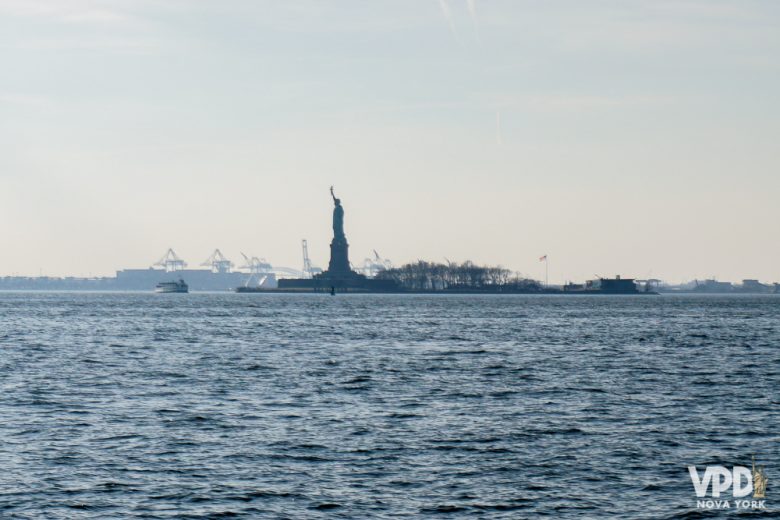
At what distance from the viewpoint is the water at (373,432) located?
2747cm

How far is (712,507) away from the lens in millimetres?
26969

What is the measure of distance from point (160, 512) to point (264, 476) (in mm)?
4404

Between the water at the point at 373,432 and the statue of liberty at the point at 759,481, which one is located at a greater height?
the water at the point at 373,432

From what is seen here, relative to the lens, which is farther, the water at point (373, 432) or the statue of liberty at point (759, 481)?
the statue of liberty at point (759, 481)

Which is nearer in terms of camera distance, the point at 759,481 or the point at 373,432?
the point at 759,481

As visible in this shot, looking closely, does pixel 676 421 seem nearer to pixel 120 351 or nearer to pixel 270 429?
pixel 270 429

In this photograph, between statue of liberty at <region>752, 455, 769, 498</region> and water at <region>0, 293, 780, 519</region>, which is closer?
water at <region>0, 293, 780, 519</region>

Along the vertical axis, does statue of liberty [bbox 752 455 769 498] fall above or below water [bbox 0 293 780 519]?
below

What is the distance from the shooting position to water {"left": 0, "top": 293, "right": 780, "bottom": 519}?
27.5 metres

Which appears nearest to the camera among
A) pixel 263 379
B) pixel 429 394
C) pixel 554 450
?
pixel 554 450

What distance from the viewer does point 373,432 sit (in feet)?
122

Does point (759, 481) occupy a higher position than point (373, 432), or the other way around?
point (373, 432)

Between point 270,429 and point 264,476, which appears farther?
point 270,429

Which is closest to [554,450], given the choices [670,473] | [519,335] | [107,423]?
[670,473]
